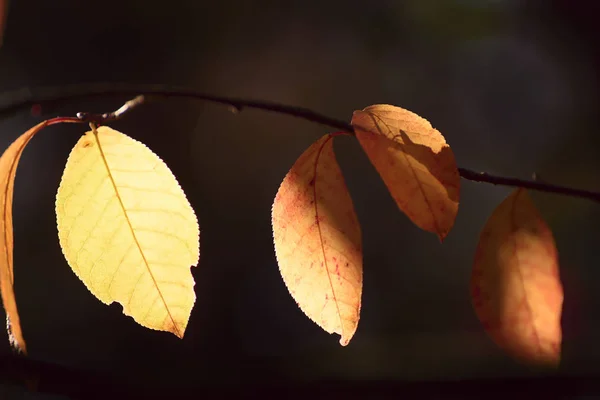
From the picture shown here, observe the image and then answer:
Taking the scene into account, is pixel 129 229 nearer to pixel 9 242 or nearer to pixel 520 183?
pixel 9 242

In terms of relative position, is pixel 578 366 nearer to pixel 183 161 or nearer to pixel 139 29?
pixel 183 161

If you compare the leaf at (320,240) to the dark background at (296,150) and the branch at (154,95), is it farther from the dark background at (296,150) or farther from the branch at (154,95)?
the dark background at (296,150)

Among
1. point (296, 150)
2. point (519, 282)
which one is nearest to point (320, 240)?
point (519, 282)

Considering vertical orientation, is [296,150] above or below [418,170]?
above

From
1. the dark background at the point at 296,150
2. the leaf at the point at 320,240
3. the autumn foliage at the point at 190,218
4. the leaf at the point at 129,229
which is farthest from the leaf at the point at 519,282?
the dark background at the point at 296,150

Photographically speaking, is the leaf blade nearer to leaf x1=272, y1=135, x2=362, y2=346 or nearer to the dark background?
leaf x1=272, y1=135, x2=362, y2=346

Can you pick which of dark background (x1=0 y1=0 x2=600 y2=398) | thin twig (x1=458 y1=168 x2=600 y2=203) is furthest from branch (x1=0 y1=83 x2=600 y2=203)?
dark background (x1=0 y1=0 x2=600 y2=398)

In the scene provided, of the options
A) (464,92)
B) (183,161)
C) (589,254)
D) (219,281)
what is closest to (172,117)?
(183,161)
